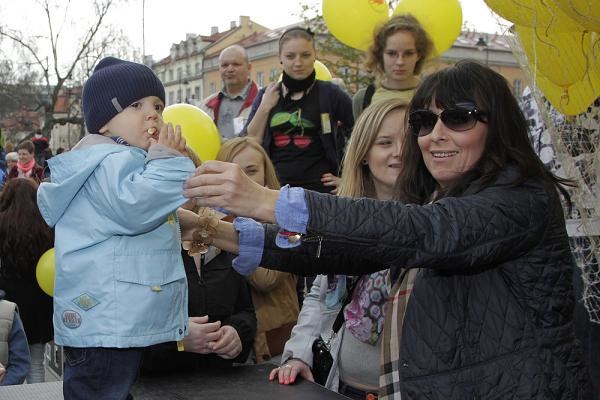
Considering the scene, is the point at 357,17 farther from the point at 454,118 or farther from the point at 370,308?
the point at 454,118

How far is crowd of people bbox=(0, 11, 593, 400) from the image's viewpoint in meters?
1.88

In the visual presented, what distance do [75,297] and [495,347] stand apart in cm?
140

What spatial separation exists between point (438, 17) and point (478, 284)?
445 centimetres

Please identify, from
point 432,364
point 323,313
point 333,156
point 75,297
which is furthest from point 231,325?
point 333,156

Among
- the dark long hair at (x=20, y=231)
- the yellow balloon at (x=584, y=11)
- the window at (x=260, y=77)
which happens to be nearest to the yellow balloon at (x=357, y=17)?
the dark long hair at (x=20, y=231)

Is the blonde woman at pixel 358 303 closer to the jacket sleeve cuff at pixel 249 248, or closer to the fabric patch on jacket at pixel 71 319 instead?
the jacket sleeve cuff at pixel 249 248

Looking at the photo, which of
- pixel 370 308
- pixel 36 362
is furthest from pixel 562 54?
pixel 36 362

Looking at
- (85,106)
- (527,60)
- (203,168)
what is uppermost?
(527,60)

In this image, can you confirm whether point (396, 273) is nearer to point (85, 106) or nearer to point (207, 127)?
point (85, 106)

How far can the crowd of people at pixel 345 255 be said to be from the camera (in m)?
1.88

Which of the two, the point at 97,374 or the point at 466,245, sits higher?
the point at 466,245

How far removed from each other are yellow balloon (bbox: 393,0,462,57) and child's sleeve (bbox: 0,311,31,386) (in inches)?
149

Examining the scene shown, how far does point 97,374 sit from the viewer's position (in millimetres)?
2543

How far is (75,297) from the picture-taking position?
2.55 meters
